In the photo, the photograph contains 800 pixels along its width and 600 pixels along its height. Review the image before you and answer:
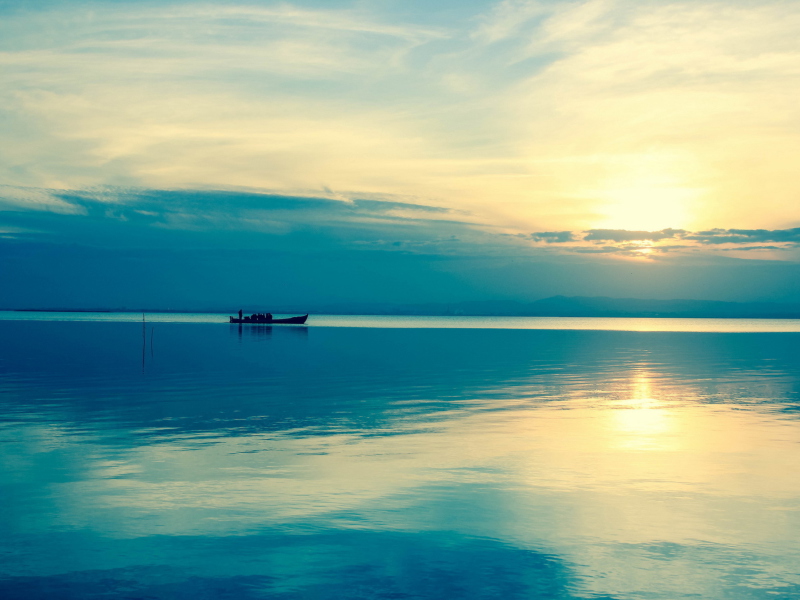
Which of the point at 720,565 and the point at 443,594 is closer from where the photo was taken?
the point at 443,594

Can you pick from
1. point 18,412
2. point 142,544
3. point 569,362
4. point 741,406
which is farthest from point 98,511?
point 569,362

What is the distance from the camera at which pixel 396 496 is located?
15.0 meters

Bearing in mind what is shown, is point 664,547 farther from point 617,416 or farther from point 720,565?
point 617,416

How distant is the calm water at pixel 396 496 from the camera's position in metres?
10.7

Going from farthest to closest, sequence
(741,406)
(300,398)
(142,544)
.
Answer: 1. (300,398)
2. (741,406)
3. (142,544)

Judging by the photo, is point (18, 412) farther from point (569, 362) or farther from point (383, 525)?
point (569, 362)

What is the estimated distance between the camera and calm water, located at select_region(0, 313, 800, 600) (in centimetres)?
1066

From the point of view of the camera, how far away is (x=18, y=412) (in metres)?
26.0

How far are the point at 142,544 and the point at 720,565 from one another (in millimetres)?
8672

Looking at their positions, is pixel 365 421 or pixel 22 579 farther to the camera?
pixel 365 421

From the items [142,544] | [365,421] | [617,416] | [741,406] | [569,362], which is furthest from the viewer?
[569,362]

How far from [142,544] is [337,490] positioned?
4.42 meters

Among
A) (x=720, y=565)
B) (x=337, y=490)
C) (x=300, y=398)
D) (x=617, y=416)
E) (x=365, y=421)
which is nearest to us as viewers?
(x=720, y=565)

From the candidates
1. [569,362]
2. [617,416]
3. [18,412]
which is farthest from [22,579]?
[569,362]
